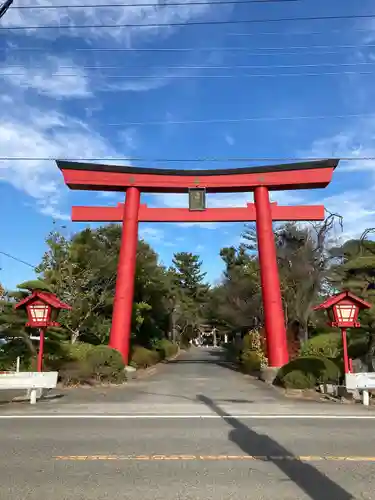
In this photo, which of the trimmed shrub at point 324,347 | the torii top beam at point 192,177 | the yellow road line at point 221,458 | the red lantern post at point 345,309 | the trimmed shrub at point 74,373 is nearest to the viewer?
the yellow road line at point 221,458

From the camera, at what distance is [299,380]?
15.0 meters

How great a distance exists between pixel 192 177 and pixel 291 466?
16.7 meters

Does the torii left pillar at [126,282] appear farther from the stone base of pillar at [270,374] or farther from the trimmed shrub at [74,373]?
the stone base of pillar at [270,374]

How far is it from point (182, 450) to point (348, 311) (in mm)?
9294

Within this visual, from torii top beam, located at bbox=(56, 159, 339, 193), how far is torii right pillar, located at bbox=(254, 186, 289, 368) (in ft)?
2.29

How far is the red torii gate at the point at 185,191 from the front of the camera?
20.3 meters

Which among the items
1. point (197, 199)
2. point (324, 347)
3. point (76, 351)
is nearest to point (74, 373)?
point (76, 351)

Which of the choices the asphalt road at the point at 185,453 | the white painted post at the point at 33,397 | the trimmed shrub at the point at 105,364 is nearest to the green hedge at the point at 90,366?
the trimmed shrub at the point at 105,364

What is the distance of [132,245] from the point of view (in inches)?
819

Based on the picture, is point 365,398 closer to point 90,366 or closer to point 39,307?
point 90,366

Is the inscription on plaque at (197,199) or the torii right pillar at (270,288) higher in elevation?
the inscription on plaque at (197,199)

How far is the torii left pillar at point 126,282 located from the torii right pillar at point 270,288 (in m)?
5.79

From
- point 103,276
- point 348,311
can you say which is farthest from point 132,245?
point 348,311

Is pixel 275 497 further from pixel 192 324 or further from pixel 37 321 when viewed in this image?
pixel 192 324
